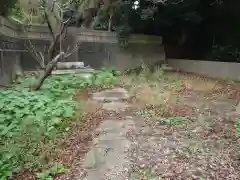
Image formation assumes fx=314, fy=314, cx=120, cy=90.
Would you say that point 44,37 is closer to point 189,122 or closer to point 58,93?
point 58,93

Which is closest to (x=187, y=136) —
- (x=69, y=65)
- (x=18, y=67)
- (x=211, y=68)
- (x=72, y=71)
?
(x=72, y=71)

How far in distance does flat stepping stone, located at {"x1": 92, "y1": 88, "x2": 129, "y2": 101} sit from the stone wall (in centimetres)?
275

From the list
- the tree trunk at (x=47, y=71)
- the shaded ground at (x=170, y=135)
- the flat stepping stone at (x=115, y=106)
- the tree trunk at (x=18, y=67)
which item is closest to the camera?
the shaded ground at (x=170, y=135)

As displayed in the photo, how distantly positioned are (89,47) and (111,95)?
5356 millimetres

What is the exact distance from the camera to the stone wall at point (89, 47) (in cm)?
1041

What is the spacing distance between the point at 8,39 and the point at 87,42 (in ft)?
16.3

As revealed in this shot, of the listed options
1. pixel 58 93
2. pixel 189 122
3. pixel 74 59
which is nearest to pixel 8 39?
pixel 58 93

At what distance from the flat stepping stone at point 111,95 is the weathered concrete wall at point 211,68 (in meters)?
5.06

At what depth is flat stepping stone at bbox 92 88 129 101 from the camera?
9039mm

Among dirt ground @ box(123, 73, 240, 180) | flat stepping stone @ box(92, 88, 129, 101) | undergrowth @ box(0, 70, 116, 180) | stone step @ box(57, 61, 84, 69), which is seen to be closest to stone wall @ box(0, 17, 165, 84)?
stone step @ box(57, 61, 84, 69)

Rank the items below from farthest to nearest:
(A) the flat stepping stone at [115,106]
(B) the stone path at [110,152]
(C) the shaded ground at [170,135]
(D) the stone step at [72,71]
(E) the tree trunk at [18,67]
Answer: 1. (D) the stone step at [72,71]
2. (E) the tree trunk at [18,67]
3. (A) the flat stepping stone at [115,106]
4. (C) the shaded ground at [170,135]
5. (B) the stone path at [110,152]

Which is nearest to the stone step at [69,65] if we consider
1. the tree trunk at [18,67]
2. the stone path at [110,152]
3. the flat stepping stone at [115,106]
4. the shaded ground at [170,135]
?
the tree trunk at [18,67]

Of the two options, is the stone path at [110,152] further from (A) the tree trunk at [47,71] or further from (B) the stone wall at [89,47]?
(B) the stone wall at [89,47]

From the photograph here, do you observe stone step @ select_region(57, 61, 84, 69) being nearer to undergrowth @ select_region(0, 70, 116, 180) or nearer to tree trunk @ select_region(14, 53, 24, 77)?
tree trunk @ select_region(14, 53, 24, 77)
